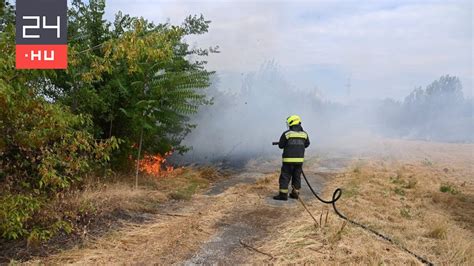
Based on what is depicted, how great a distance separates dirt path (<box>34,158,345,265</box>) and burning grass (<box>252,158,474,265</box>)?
438 millimetres

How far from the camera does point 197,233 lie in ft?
19.0

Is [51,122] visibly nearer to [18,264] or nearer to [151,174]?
[18,264]

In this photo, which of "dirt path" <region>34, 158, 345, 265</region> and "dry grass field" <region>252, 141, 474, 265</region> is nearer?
"dirt path" <region>34, 158, 345, 265</region>

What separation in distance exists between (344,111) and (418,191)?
40790 mm

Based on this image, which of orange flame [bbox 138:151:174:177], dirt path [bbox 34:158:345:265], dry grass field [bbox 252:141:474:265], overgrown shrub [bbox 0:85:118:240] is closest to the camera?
overgrown shrub [bbox 0:85:118:240]

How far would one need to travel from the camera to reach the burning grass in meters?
5.00

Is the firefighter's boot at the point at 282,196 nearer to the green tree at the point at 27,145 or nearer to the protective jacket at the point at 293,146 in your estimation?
the protective jacket at the point at 293,146

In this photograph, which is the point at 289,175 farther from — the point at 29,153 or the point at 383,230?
the point at 29,153

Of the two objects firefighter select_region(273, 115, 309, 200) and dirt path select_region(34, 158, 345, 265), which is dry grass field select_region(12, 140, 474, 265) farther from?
firefighter select_region(273, 115, 309, 200)

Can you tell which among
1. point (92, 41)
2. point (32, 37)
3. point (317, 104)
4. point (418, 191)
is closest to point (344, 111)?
point (317, 104)

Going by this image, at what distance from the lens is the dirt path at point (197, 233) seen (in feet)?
15.8

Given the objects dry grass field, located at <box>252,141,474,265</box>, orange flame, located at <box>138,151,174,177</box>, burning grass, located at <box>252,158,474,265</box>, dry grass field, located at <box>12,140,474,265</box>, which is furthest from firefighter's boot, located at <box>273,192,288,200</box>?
orange flame, located at <box>138,151,174,177</box>

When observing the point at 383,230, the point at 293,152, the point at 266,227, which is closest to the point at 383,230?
the point at 383,230

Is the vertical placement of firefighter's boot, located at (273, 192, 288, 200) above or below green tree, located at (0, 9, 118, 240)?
below
